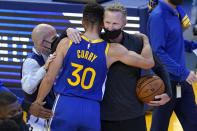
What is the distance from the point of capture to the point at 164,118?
518cm

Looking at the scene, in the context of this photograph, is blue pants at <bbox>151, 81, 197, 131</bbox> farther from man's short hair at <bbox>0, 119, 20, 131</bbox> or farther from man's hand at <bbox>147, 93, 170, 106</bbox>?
man's short hair at <bbox>0, 119, 20, 131</bbox>

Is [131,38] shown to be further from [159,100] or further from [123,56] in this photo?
[159,100]

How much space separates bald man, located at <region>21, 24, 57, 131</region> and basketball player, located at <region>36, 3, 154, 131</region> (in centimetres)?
50

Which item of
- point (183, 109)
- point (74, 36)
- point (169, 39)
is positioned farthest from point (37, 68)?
point (183, 109)

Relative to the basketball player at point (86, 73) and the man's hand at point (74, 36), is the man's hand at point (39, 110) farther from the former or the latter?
the man's hand at point (74, 36)

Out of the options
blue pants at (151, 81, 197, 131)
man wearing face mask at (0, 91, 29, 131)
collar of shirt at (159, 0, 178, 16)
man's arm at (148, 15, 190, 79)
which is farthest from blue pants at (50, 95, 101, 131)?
collar of shirt at (159, 0, 178, 16)

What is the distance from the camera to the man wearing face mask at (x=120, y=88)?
4.02m

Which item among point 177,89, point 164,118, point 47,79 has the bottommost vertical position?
point 164,118

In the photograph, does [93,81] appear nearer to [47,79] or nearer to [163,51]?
[47,79]

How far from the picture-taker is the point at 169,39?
16.2 ft

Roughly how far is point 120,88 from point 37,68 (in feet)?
3.12

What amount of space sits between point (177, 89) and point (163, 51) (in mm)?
462

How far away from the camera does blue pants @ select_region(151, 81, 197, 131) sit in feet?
16.6

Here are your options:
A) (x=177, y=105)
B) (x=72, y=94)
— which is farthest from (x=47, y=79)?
(x=177, y=105)
